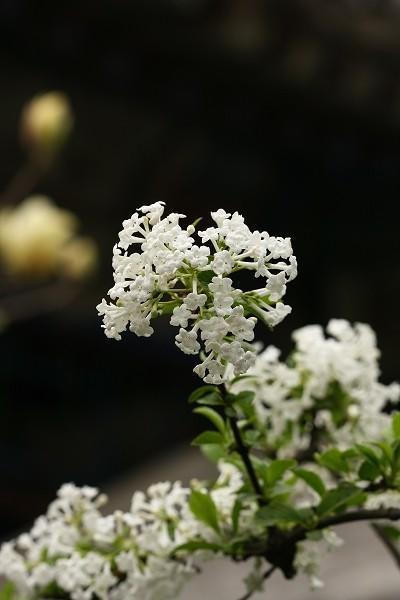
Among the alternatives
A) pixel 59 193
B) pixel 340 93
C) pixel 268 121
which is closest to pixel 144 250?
pixel 340 93

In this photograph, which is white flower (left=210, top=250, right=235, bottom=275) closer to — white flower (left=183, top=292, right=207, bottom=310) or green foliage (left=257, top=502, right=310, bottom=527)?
white flower (left=183, top=292, right=207, bottom=310)

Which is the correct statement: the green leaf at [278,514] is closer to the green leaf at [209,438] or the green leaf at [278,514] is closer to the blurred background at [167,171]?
the green leaf at [209,438]

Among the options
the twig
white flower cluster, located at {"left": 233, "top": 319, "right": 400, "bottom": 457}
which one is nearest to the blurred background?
the twig

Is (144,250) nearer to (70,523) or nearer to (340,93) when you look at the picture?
(70,523)

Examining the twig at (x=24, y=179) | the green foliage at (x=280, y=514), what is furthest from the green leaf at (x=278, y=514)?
the twig at (x=24, y=179)

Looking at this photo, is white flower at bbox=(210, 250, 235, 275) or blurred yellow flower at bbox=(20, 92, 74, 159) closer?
white flower at bbox=(210, 250, 235, 275)

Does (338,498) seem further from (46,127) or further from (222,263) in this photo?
(46,127)

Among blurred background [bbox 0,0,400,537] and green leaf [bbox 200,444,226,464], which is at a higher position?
blurred background [bbox 0,0,400,537]
